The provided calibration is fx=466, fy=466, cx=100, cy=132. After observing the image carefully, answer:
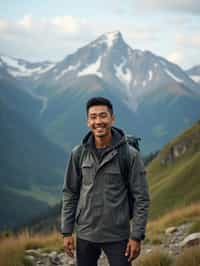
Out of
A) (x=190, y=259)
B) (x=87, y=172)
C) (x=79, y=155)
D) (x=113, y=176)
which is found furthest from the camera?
(x=190, y=259)

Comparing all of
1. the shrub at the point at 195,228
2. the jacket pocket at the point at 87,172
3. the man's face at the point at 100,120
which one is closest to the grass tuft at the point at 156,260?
the jacket pocket at the point at 87,172

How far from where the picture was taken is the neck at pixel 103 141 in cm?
711

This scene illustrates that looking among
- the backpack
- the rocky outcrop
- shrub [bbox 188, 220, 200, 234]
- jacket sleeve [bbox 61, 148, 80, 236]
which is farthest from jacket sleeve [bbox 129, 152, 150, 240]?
shrub [bbox 188, 220, 200, 234]

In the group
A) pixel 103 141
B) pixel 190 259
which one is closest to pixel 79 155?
pixel 103 141

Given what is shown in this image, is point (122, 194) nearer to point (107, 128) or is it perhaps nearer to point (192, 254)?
point (107, 128)

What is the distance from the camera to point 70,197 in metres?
7.41

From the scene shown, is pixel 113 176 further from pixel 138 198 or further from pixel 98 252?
pixel 98 252

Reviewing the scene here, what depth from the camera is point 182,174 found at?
292ft

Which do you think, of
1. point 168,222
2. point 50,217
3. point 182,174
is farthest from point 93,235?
point 50,217

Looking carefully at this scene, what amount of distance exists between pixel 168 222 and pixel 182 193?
2459 inches

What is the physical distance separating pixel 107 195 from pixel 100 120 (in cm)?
114

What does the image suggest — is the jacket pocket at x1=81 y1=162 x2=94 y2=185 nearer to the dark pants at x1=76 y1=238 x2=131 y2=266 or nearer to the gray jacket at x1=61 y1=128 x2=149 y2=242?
the gray jacket at x1=61 y1=128 x2=149 y2=242

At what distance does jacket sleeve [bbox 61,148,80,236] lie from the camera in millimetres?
7359

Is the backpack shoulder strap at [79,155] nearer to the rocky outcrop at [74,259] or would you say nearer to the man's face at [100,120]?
the man's face at [100,120]
